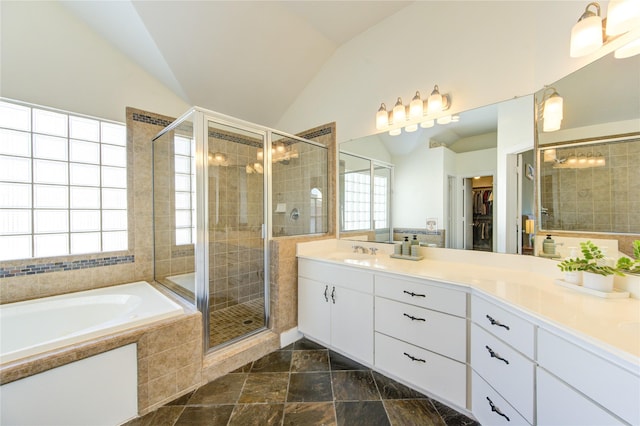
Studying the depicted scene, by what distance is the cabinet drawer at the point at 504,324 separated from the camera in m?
1.02

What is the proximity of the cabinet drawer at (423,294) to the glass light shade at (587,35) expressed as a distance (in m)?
1.46

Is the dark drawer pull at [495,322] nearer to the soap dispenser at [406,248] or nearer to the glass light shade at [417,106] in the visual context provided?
the soap dispenser at [406,248]

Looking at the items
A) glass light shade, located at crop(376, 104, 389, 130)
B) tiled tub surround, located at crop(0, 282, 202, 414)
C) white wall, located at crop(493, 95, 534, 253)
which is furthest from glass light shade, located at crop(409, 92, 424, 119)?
tiled tub surround, located at crop(0, 282, 202, 414)

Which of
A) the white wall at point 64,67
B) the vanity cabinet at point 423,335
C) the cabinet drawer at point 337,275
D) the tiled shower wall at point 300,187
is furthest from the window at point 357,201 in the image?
the white wall at point 64,67

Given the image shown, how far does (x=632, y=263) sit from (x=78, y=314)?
3.62 m

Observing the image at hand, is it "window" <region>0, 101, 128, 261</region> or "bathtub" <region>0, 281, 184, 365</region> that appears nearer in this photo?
"bathtub" <region>0, 281, 184, 365</region>

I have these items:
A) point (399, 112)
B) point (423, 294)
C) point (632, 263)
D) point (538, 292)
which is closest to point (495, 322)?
point (538, 292)

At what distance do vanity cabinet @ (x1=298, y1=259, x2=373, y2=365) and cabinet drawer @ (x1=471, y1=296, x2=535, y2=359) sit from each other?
2.23ft

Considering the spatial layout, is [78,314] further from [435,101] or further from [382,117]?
[435,101]

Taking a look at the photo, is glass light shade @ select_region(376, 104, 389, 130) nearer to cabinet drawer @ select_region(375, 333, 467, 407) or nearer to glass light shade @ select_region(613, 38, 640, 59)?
glass light shade @ select_region(613, 38, 640, 59)

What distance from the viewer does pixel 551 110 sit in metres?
1.45

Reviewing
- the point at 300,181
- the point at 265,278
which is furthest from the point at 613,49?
the point at 265,278

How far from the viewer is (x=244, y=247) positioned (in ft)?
7.73

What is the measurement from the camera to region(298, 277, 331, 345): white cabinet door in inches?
81.0
